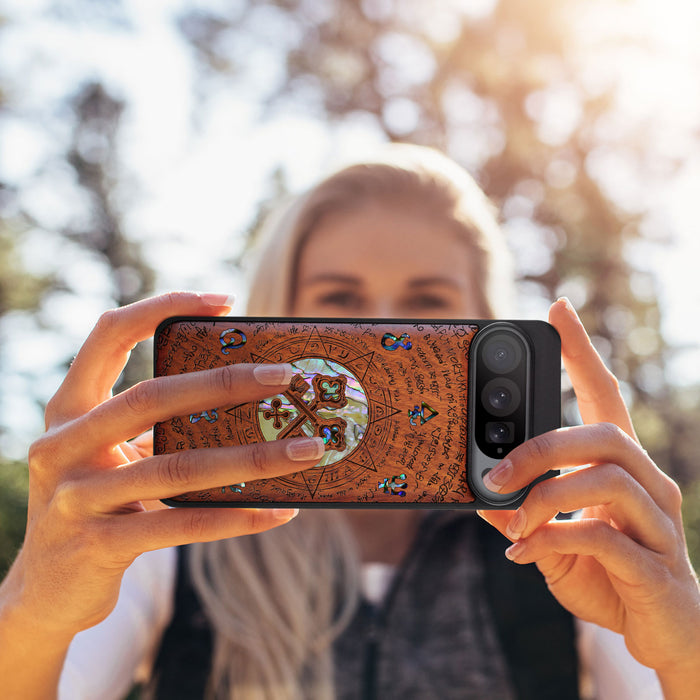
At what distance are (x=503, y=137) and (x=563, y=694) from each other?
28.1 feet

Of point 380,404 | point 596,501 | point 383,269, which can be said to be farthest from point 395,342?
point 383,269

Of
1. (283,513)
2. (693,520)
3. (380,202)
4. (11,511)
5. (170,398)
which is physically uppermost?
(380,202)

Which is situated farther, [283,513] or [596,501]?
[283,513]

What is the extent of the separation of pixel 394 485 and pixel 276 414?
0.35m

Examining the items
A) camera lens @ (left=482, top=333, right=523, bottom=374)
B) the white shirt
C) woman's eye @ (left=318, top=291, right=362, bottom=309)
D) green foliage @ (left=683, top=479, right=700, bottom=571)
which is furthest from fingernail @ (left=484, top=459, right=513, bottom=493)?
green foliage @ (left=683, top=479, right=700, bottom=571)

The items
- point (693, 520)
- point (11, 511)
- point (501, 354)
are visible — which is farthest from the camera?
point (693, 520)

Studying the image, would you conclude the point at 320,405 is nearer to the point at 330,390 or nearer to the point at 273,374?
the point at 330,390

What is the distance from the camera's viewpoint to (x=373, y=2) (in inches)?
367

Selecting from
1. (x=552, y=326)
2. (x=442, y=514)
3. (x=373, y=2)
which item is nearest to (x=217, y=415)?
(x=552, y=326)

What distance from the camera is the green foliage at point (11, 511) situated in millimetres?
7324

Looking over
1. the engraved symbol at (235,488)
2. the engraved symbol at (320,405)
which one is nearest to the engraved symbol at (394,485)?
the engraved symbol at (320,405)

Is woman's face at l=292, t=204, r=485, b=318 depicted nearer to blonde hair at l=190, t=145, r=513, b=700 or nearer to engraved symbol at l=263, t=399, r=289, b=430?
blonde hair at l=190, t=145, r=513, b=700

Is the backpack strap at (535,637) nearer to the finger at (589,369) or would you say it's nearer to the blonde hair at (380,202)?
the finger at (589,369)

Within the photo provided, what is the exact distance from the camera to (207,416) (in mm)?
1476
